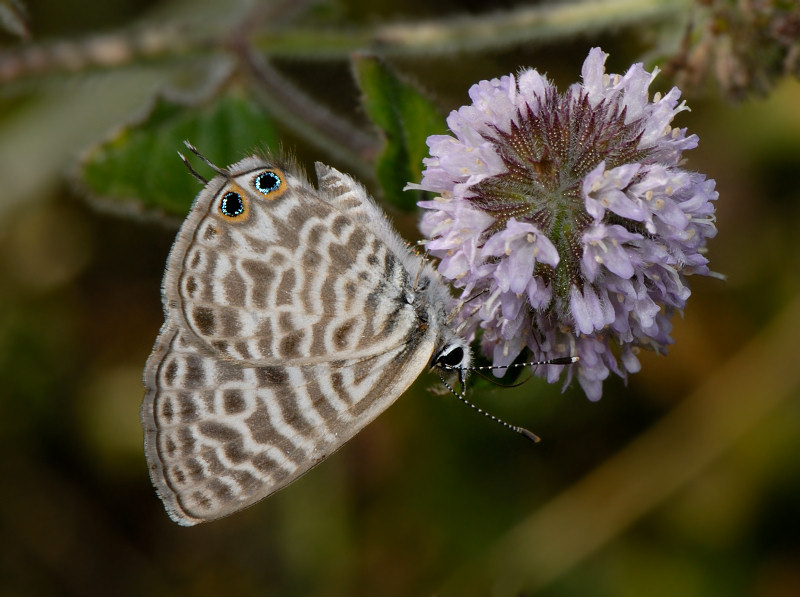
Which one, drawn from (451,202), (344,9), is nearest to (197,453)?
(451,202)

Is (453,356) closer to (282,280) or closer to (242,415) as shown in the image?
(282,280)

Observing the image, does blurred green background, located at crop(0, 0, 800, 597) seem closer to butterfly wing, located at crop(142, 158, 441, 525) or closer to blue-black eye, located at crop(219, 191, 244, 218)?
butterfly wing, located at crop(142, 158, 441, 525)

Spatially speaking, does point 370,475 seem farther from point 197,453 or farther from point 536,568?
point 197,453

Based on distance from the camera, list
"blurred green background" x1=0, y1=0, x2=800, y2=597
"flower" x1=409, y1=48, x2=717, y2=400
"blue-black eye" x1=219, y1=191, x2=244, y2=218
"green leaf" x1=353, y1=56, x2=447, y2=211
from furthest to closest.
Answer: "blurred green background" x1=0, y1=0, x2=800, y2=597 < "green leaf" x1=353, y1=56, x2=447, y2=211 < "blue-black eye" x1=219, y1=191, x2=244, y2=218 < "flower" x1=409, y1=48, x2=717, y2=400

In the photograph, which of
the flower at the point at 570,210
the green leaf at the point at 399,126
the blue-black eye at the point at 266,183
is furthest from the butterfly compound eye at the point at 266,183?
the green leaf at the point at 399,126

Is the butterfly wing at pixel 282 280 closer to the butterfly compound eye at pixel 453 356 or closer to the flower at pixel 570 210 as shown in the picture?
the butterfly compound eye at pixel 453 356

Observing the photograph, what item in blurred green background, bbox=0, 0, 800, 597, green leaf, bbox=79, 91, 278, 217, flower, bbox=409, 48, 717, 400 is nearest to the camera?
flower, bbox=409, 48, 717, 400

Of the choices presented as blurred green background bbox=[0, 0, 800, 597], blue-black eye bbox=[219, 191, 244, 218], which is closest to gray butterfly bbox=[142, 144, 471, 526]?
blue-black eye bbox=[219, 191, 244, 218]
